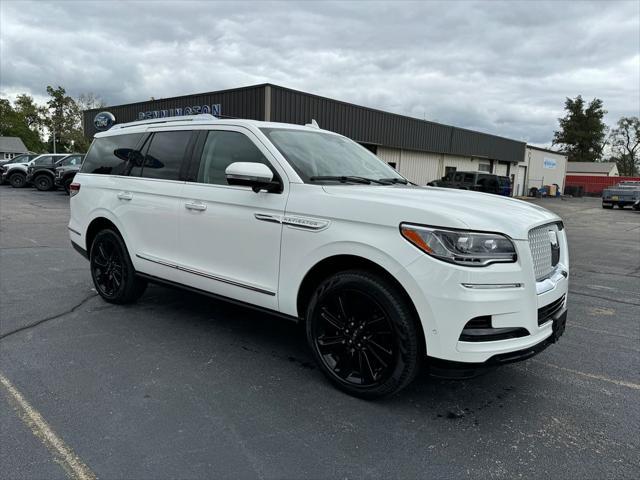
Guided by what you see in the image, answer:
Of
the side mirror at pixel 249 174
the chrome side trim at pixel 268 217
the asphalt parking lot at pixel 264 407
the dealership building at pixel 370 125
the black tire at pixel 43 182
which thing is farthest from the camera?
the black tire at pixel 43 182

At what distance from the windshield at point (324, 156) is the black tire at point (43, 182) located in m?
23.4

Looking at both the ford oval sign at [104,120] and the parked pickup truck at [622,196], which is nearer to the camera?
the ford oval sign at [104,120]

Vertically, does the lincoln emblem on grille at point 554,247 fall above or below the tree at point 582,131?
below

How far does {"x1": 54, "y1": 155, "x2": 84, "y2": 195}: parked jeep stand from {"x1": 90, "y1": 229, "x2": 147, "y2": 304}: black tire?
1619 cm

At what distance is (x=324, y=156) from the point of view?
3.96 meters

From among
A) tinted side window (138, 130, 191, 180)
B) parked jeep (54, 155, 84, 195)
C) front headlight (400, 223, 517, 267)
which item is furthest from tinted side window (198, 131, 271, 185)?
parked jeep (54, 155, 84, 195)

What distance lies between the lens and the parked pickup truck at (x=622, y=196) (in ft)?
102

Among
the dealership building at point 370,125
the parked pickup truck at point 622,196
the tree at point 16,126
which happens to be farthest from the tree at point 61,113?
the parked pickup truck at point 622,196

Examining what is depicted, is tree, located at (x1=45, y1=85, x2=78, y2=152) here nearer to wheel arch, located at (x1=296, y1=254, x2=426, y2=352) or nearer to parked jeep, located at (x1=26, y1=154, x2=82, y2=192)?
parked jeep, located at (x1=26, y1=154, x2=82, y2=192)

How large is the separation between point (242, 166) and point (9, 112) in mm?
112482

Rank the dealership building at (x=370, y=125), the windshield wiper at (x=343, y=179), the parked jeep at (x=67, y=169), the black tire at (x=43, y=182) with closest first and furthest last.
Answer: the windshield wiper at (x=343, y=179)
the dealership building at (x=370, y=125)
the parked jeep at (x=67, y=169)
the black tire at (x=43, y=182)

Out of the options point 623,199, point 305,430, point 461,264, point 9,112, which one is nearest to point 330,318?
point 305,430

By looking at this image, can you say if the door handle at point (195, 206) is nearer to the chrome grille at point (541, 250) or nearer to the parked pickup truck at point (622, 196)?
the chrome grille at point (541, 250)

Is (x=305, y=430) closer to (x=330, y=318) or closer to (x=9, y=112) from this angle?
(x=330, y=318)
